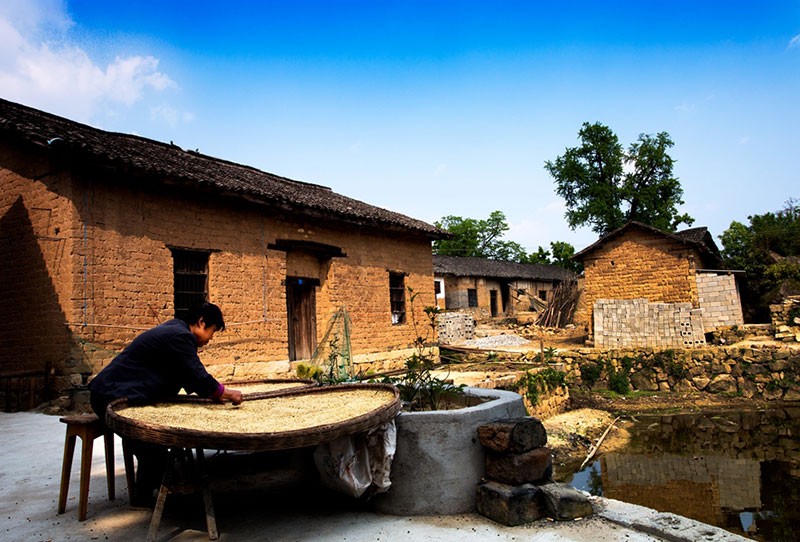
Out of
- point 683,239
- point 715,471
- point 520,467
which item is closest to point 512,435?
point 520,467

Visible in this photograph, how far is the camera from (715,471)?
23.8 ft

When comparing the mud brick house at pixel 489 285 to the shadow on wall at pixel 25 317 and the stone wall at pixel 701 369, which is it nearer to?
the stone wall at pixel 701 369

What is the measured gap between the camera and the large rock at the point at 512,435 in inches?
119

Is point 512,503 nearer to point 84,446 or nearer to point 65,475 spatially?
point 84,446

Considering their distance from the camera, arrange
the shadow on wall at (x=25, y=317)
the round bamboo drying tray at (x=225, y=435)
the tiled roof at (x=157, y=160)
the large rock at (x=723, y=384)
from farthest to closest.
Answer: the large rock at (x=723, y=384)
the shadow on wall at (x=25, y=317)
the tiled roof at (x=157, y=160)
the round bamboo drying tray at (x=225, y=435)

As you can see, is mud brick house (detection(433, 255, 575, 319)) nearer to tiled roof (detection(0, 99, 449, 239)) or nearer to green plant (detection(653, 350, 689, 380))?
green plant (detection(653, 350, 689, 380))

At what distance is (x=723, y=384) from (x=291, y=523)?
501 inches

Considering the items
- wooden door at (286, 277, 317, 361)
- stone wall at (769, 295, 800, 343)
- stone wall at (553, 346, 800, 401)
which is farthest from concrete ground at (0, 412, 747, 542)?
stone wall at (769, 295, 800, 343)

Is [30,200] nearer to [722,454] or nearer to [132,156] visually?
[132,156]

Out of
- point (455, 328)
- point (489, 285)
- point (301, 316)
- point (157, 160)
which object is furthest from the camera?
point (489, 285)

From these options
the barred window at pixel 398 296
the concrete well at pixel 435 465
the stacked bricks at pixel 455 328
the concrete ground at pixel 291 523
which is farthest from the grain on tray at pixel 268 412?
the stacked bricks at pixel 455 328

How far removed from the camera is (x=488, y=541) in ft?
8.75

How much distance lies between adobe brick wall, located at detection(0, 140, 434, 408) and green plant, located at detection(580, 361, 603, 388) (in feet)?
25.9

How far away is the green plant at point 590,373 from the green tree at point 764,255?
7.92 metres
